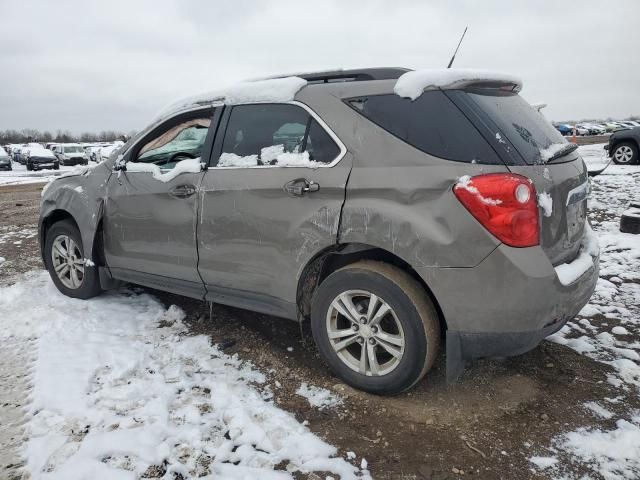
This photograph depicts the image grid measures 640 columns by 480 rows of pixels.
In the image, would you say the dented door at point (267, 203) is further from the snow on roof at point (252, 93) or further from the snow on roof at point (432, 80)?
the snow on roof at point (432, 80)

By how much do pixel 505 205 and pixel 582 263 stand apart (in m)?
0.78

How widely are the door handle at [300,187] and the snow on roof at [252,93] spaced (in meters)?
0.59

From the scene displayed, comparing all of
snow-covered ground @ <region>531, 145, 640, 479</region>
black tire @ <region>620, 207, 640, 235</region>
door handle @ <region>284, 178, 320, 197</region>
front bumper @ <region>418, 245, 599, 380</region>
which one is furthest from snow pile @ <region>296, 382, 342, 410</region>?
black tire @ <region>620, 207, 640, 235</region>

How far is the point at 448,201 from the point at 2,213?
Result: 10569mm

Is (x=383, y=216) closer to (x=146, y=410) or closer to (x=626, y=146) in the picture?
(x=146, y=410)

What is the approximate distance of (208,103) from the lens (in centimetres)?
343

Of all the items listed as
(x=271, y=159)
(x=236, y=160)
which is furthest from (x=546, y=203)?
(x=236, y=160)

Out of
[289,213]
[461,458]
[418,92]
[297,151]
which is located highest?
[418,92]

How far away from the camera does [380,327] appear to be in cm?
266

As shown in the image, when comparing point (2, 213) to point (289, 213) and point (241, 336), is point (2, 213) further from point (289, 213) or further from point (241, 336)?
point (289, 213)

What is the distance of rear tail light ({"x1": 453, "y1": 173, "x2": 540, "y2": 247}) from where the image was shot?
2252 mm

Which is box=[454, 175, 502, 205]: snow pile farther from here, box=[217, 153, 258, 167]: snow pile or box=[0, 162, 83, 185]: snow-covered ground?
box=[0, 162, 83, 185]: snow-covered ground

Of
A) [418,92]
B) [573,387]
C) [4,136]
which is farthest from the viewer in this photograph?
[4,136]

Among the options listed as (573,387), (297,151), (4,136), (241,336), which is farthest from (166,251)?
(4,136)
